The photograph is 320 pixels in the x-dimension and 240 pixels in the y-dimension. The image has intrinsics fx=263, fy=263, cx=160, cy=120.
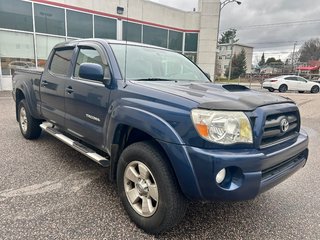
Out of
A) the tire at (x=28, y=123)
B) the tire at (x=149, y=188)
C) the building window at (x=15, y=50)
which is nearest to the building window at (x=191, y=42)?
the building window at (x=15, y=50)

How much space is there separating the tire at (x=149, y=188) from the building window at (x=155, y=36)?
16.6m

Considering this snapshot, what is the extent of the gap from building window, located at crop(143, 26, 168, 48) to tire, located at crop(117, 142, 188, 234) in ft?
54.5

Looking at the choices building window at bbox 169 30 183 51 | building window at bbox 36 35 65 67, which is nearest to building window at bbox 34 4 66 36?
building window at bbox 36 35 65 67

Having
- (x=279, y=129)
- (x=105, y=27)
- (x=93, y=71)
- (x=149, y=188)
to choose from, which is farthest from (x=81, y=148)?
(x=105, y=27)

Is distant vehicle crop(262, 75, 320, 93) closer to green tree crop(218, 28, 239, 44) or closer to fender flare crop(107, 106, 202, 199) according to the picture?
fender flare crop(107, 106, 202, 199)

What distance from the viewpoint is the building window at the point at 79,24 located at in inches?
591

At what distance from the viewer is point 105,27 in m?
16.5

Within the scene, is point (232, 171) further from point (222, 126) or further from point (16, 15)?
point (16, 15)

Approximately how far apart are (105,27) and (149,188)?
52.1 feet

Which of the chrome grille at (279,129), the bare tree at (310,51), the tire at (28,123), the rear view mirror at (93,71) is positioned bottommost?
the tire at (28,123)

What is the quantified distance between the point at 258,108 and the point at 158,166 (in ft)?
3.20

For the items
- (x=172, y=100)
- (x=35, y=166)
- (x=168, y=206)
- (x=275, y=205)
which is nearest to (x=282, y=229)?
(x=275, y=205)

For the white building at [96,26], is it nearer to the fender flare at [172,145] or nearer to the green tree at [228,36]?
the fender flare at [172,145]

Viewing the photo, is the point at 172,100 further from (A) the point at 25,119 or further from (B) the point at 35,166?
(A) the point at 25,119
